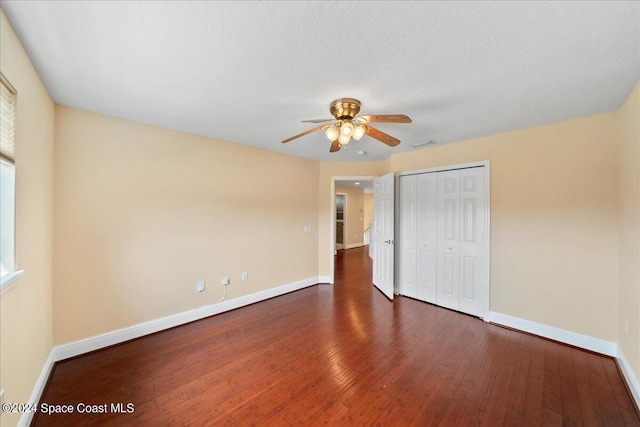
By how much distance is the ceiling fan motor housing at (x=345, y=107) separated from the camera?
2.04m

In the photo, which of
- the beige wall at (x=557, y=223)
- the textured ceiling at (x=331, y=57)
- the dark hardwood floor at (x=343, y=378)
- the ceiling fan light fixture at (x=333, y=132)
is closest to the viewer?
the textured ceiling at (x=331, y=57)

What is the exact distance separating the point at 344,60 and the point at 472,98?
1.28m

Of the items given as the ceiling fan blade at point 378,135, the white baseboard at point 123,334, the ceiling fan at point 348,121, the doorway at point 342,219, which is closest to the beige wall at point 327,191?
the white baseboard at point 123,334

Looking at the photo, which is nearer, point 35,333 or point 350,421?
point 350,421

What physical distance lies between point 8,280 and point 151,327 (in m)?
1.73

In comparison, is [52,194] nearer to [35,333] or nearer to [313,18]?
[35,333]

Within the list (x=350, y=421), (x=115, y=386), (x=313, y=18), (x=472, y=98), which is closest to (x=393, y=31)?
(x=313, y=18)

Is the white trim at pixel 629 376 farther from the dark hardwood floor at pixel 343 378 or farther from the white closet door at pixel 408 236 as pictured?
the white closet door at pixel 408 236

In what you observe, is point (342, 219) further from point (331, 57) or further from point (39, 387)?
point (39, 387)

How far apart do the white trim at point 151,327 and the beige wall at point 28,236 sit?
21cm

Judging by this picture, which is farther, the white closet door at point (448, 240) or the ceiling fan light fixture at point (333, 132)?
the white closet door at point (448, 240)

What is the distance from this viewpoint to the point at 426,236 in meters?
3.63

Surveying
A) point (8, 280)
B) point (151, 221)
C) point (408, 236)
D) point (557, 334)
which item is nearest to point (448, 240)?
point (408, 236)

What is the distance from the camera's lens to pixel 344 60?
5.06 feet
